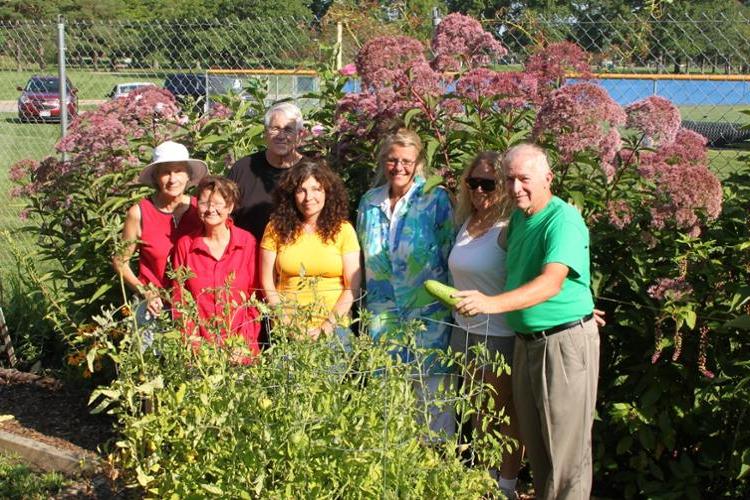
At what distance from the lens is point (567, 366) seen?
407cm

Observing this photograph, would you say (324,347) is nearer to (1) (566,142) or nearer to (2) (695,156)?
(1) (566,142)

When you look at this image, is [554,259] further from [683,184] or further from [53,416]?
[53,416]

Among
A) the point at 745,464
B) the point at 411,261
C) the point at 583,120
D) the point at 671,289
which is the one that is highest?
the point at 583,120

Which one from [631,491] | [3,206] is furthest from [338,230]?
[3,206]

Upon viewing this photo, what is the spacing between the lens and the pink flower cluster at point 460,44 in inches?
199

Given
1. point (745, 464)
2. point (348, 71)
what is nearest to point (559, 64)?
point (348, 71)

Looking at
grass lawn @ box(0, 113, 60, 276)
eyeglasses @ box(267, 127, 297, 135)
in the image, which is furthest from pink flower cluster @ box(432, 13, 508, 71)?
grass lawn @ box(0, 113, 60, 276)

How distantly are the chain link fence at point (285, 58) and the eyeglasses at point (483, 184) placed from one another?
1.26m

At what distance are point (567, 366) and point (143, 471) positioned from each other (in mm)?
1686

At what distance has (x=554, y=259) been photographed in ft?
12.8

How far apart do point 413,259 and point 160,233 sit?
136 centimetres

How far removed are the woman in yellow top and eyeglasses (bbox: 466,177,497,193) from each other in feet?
2.31

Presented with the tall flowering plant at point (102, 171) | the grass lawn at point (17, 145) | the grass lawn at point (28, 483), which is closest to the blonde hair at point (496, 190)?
the tall flowering plant at point (102, 171)

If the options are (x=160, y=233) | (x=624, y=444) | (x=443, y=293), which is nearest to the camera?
(x=443, y=293)
